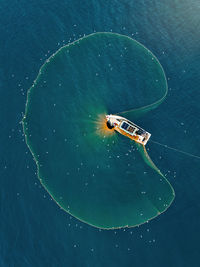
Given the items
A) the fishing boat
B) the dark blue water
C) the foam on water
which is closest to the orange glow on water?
the foam on water

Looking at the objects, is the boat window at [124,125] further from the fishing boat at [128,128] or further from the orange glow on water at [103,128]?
the orange glow on water at [103,128]

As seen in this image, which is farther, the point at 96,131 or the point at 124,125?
the point at 96,131

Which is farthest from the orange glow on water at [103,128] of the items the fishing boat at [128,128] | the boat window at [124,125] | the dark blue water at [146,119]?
the dark blue water at [146,119]

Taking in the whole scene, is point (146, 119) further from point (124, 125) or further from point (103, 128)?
point (103, 128)

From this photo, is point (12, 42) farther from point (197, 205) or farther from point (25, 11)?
point (197, 205)

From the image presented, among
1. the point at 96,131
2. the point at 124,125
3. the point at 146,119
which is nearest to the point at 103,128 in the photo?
the point at 96,131
